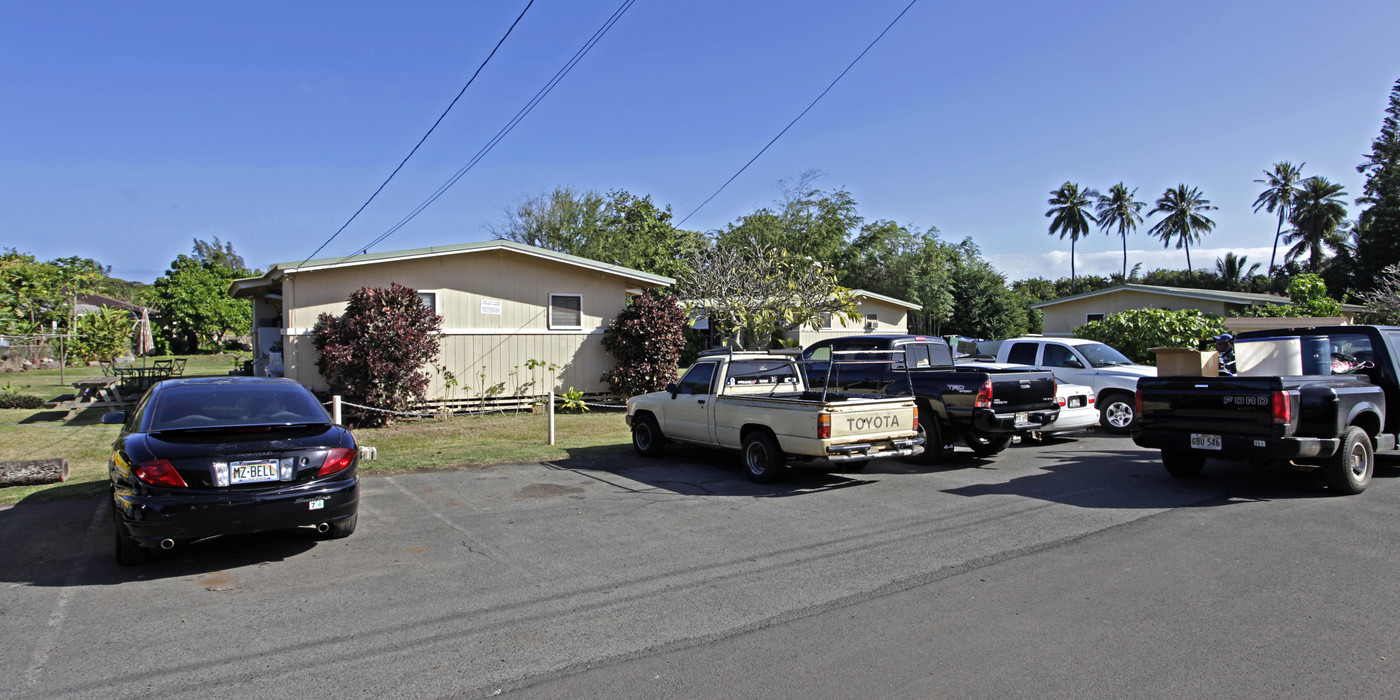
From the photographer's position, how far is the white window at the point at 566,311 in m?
18.3

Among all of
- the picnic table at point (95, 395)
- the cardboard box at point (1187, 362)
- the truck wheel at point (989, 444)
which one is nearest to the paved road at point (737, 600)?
the cardboard box at point (1187, 362)

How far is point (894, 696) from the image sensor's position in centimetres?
377

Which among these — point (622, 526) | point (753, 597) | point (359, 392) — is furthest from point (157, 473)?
point (359, 392)

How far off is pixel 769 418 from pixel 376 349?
29.4 feet

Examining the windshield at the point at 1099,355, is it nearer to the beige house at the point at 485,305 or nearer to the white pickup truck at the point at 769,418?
the white pickup truck at the point at 769,418

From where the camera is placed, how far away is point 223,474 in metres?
5.71

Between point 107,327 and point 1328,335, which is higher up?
point 107,327

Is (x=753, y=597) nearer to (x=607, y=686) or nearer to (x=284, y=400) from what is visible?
(x=607, y=686)

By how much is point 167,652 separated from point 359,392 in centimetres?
1113

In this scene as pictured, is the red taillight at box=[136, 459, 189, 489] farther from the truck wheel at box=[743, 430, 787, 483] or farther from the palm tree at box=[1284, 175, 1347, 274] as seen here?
the palm tree at box=[1284, 175, 1347, 274]

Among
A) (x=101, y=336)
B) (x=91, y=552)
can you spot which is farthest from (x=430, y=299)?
(x=101, y=336)

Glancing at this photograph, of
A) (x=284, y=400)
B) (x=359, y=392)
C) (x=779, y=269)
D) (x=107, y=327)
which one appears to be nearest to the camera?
(x=284, y=400)

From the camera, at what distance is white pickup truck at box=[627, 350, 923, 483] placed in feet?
29.0

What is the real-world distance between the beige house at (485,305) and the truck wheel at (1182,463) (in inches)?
462
